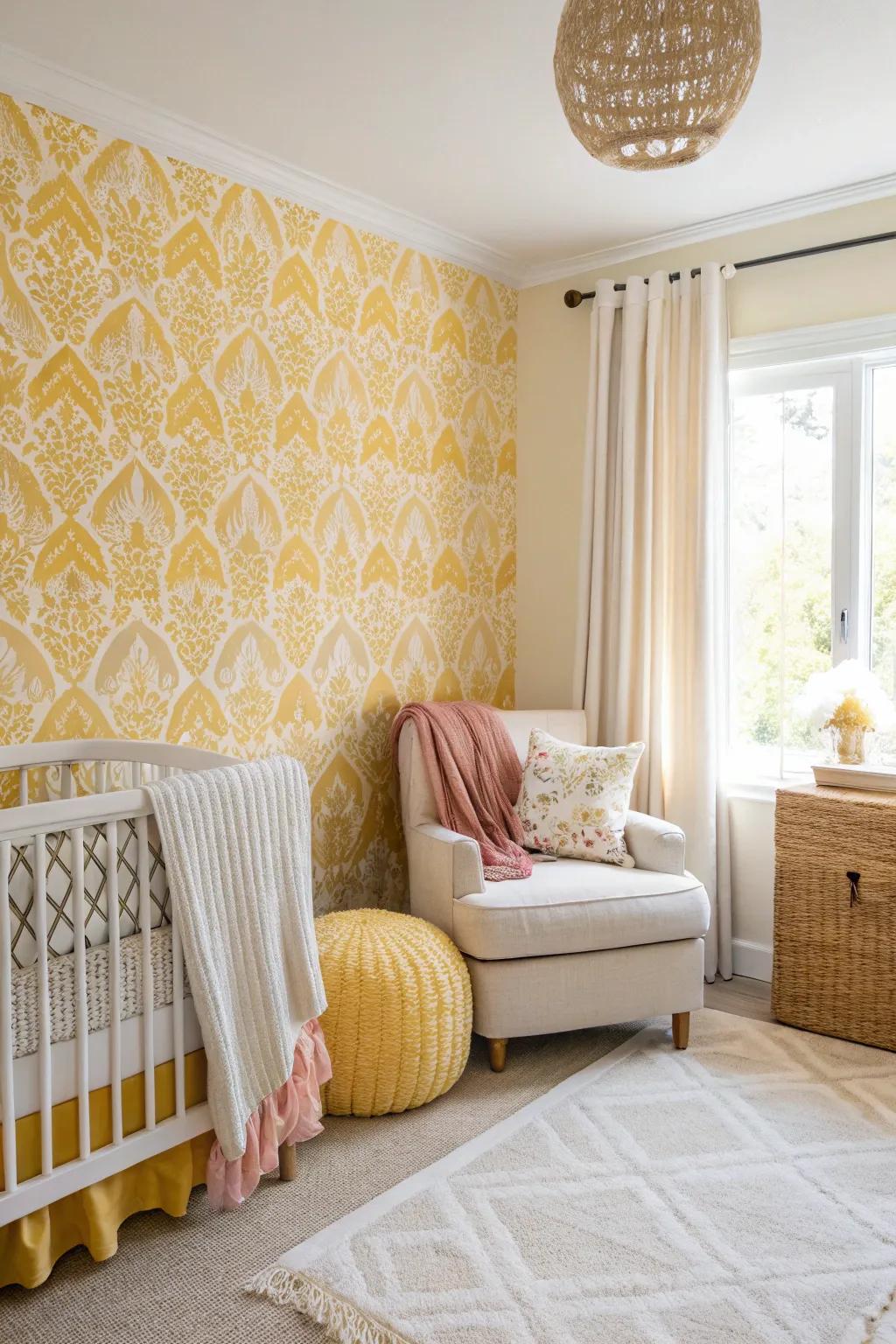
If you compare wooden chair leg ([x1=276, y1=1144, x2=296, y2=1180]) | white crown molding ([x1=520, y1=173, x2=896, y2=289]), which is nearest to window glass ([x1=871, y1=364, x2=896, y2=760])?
white crown molding ([x1=520, y1=173, x2=896, y2=289])

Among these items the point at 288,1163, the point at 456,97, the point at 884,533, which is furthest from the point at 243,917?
the point at 884,533

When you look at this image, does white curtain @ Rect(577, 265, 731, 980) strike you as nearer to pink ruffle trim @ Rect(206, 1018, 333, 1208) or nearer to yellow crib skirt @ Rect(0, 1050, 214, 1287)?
pink ruffle trim @ Rect(206, 1018, 333, 1208)

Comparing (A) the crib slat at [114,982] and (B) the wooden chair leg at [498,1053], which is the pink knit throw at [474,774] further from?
(A) the crib slat at [114,982]

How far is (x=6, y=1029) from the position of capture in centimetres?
168

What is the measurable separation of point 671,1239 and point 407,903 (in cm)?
172

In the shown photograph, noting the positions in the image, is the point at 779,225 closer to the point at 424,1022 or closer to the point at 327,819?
the point at 327,819

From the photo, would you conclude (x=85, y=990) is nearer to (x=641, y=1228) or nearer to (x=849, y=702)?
(x=641, y=1228)

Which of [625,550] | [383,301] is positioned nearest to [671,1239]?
[625,550]

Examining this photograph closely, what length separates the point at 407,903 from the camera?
357 centimetres

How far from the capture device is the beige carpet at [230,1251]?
1735 mm

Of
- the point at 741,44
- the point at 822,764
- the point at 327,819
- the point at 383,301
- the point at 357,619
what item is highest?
the point at 383,301

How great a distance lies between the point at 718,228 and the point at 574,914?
2.40 m

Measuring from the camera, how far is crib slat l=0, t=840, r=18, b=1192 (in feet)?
5.46

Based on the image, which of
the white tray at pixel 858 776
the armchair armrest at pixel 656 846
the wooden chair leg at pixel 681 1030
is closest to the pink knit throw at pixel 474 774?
the armchair armrest at pixel 656 846
